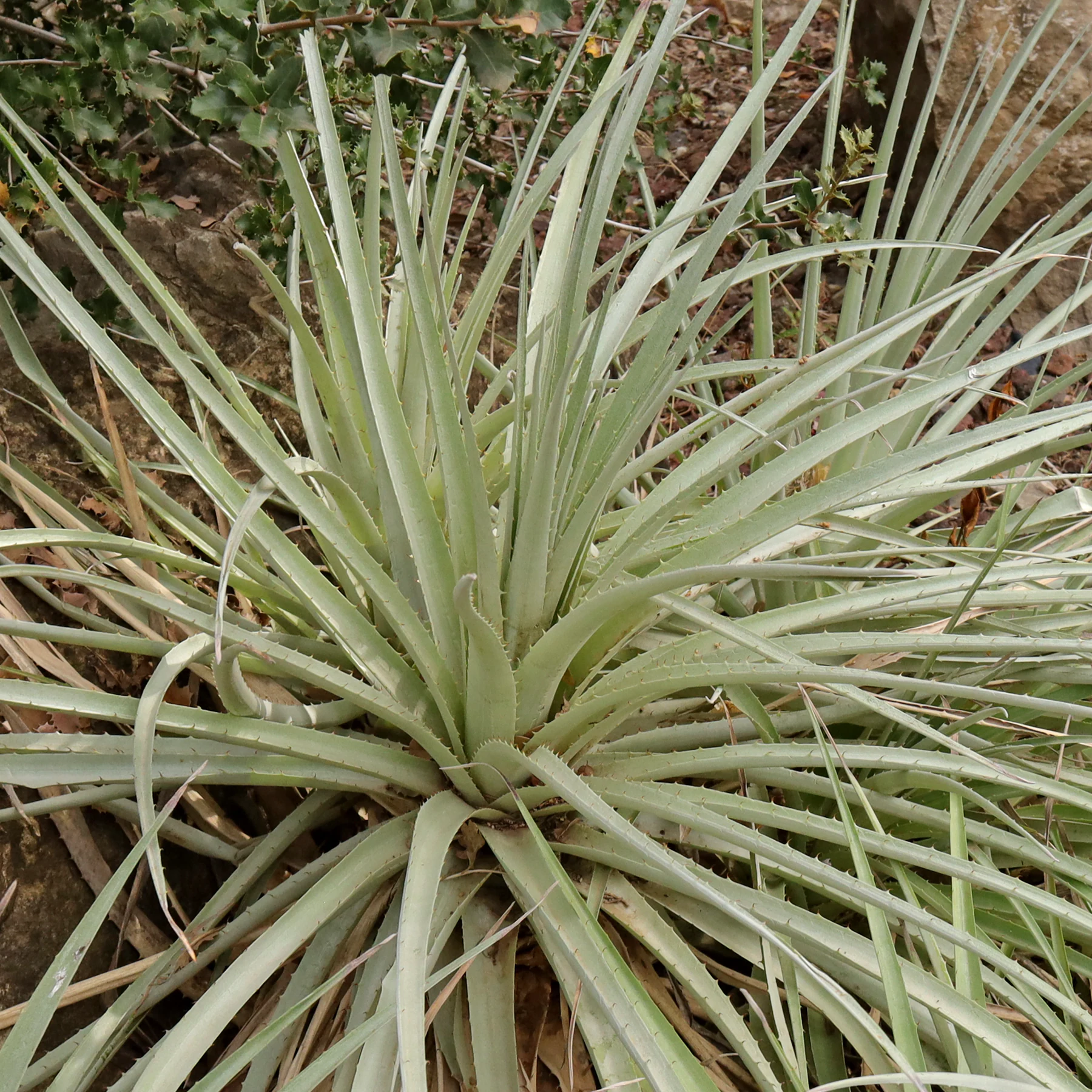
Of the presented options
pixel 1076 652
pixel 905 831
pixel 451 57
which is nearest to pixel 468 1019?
pixel 905 831

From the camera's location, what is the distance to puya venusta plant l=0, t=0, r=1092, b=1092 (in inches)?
30.7

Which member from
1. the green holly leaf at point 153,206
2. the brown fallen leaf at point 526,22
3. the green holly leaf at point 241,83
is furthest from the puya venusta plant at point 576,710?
the green holly leaf at point 153,206

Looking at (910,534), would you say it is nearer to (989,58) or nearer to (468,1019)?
(468,1019)

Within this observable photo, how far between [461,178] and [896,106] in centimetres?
70

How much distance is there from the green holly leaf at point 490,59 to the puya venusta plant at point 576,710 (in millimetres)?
149

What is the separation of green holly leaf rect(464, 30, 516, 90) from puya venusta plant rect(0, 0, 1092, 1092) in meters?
0.15

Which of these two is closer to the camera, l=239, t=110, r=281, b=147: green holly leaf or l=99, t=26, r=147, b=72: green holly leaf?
l=239, t=110, r=281, b=147: green holly leaf

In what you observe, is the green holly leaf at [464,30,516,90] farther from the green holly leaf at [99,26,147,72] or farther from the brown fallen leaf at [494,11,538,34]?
the green holly leaf at [99,26,147,72]

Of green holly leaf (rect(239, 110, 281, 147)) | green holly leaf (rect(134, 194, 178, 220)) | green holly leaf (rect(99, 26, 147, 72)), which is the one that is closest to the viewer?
green holly leaf (rect(239, 110, 281, 147))

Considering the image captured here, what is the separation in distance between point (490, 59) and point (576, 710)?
0.79 m

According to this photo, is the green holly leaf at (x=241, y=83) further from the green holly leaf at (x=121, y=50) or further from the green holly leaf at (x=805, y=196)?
the green holly leaf at (x=805, y=196)

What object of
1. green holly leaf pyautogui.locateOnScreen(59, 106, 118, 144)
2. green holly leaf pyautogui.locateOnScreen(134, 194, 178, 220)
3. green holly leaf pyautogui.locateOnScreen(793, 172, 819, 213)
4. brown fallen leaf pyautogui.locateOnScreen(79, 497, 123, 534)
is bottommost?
brown fallen leaf pyautogui.locateOnScreen(79, 497, 123, 534)

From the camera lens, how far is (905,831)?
1056mm

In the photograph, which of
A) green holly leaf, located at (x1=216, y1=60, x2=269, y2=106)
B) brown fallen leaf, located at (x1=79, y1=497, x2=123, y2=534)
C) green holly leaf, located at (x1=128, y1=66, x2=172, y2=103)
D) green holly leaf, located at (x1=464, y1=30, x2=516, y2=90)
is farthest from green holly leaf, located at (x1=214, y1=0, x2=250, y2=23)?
brown fallen leaf, located at (x1=79, y1=497, x2=123, y2=534)
